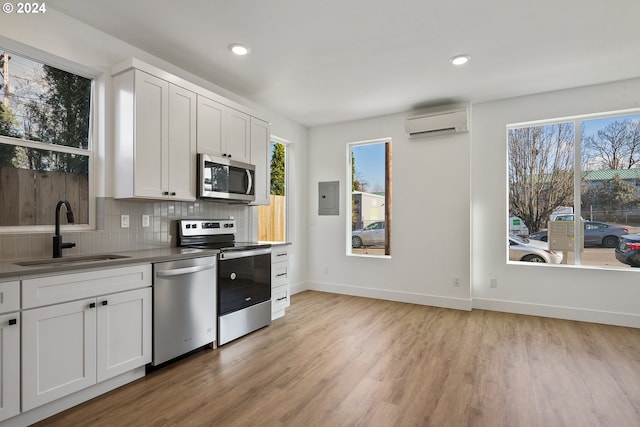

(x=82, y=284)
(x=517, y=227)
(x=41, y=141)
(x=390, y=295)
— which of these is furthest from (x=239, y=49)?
(x=517, y=227)

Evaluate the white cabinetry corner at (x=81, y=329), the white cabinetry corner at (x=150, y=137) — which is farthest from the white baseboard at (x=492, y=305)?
the white cabinetry corner at (x=81, y=329)

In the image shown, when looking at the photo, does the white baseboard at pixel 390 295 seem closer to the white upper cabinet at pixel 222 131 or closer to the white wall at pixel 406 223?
the white wall at pixel 406 223

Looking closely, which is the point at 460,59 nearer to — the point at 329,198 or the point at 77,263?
the point at 329,198

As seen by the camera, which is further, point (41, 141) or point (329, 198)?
point (329, 198)

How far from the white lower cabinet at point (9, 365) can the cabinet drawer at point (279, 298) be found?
2223 millimetres

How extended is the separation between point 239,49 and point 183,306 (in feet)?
7.47

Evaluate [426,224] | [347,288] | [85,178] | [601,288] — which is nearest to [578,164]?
[601,288]

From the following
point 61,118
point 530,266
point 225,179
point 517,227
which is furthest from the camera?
point 517,227

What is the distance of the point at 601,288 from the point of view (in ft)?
12.1

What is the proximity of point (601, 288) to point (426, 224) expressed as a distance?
2.01 m

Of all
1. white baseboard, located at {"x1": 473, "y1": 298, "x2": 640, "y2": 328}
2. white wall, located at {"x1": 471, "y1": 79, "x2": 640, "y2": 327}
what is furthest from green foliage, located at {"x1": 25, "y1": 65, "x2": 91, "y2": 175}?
white baseboard, located at {"x1": 473, "y1": 298, "x2": 640, "y2": 328}

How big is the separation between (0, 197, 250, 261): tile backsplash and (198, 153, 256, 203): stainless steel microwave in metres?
0.36

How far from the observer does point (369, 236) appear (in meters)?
5.06

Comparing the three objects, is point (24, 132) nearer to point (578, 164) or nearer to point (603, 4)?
point (603, 4)
